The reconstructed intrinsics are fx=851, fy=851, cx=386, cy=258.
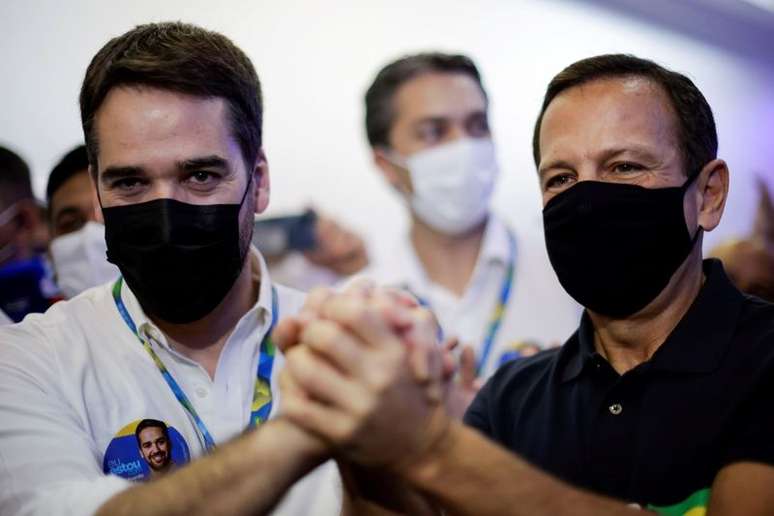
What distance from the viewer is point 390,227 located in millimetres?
3205

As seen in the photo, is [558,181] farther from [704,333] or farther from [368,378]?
[368,378]

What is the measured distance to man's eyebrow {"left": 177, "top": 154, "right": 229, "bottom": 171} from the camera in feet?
5.55

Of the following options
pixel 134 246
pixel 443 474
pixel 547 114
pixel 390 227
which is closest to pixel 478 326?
pixel 390 227

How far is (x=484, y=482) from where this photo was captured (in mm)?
1240

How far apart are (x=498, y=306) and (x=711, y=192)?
1.50 meters

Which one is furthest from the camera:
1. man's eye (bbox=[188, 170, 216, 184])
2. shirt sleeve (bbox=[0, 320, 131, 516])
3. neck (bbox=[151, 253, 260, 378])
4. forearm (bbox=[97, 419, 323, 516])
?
neck (bbox=[151, 253, 260, 378])

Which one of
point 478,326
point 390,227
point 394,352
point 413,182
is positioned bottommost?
point 478,326

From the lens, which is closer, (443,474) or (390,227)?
(443,474)

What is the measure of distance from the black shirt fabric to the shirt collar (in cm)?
58

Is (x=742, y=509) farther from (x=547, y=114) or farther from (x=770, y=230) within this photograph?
(x=770, y=230)

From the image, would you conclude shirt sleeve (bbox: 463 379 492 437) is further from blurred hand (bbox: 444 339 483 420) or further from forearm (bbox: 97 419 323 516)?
forearm (bbox: 97 419 323 516)

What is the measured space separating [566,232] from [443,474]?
0.66m

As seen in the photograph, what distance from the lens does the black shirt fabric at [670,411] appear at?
154 cm

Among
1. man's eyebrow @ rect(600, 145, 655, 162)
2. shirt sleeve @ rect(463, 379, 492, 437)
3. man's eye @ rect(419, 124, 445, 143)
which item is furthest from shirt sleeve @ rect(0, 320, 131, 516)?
man's eye @ rect(419, 124, 445, 143)
